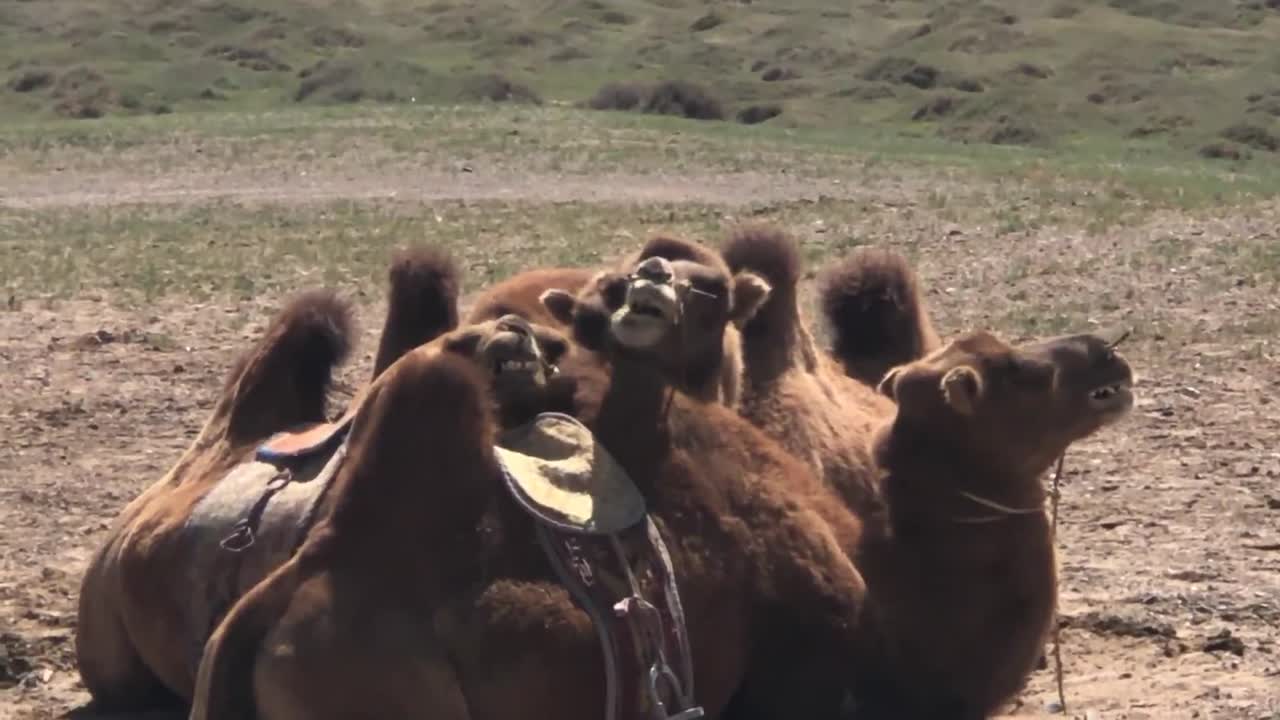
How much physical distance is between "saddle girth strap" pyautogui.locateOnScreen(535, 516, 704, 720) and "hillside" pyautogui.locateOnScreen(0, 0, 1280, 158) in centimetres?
3185

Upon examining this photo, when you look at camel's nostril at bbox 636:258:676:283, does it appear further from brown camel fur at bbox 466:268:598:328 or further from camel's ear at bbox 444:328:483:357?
brown camel fur at bbox 466:268:598:328

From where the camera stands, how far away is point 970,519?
20.5ft

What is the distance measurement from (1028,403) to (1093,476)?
12.2ft

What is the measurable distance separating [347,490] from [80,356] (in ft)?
28.4

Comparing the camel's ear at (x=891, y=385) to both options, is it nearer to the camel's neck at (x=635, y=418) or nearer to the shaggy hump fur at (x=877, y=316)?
the camel's neck at (x=635, y=418)

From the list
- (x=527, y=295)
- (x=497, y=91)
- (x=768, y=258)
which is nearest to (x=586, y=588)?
(x=527, y=295)

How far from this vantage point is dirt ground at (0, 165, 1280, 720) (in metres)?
7.31

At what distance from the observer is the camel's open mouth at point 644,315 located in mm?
5934

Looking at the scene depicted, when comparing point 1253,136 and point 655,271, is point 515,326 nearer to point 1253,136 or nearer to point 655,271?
point 655,271

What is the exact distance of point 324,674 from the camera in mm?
5156

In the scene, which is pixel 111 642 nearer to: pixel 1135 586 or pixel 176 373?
pixel 1135 586

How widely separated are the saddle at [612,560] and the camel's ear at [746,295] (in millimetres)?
1099

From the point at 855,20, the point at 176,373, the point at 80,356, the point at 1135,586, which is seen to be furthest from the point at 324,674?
the point at 855,20

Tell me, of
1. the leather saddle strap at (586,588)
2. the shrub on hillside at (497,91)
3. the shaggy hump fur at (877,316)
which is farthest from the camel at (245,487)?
the shrub on hillside at (497,91)
